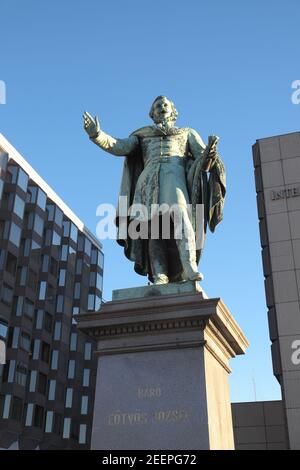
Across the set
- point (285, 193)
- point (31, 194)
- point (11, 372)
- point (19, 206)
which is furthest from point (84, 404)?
point (285, 193)

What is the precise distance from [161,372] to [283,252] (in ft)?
79.4

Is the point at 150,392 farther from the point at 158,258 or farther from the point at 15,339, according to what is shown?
the point at 15,339

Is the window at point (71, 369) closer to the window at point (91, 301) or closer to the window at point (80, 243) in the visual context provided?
the window at point (91, 301)

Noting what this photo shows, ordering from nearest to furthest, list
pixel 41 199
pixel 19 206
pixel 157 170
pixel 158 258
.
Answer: pixel 158 258 → pixel 157 170 → pixel 19 206 → pixel 41 199

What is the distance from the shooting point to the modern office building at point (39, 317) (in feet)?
174

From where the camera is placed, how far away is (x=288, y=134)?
3422cm

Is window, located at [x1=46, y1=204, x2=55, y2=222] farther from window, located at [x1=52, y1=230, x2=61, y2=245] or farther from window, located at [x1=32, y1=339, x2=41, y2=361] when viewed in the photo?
window, located at [x1=32, y1=339, x2=41, y2=361]

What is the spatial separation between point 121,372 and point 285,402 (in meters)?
21.8

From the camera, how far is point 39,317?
198 feet

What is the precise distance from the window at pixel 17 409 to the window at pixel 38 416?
10.1 feet

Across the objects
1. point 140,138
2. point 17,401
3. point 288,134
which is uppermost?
point 288,134

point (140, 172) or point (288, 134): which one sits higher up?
point (288, 134)
